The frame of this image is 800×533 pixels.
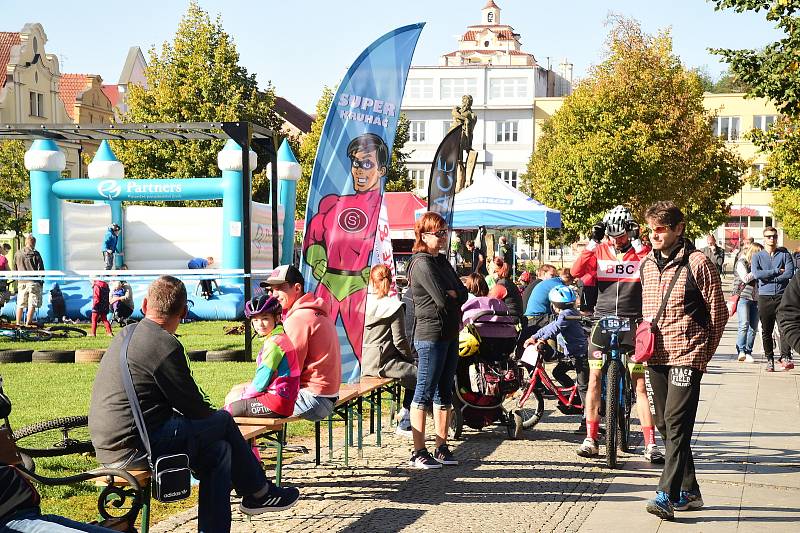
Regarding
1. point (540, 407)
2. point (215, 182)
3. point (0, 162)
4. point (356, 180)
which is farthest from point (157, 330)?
point (0, 162)

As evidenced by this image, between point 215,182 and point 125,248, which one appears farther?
point 125,248

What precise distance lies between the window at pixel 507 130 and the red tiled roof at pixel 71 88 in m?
41.7

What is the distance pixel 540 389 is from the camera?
10062mm

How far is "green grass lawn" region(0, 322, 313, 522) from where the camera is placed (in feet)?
22.9

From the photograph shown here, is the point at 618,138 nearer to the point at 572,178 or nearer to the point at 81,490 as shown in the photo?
the point at 572,178

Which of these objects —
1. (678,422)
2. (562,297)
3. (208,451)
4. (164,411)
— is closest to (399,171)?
(562,297)

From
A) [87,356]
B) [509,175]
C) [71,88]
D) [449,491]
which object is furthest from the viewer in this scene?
[509,175]

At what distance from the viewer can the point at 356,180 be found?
959 cm

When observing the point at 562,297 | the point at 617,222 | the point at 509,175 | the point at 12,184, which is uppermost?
the point at 509,175

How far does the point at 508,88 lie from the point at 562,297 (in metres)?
93.9

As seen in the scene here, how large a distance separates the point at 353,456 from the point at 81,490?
2347 millimetres

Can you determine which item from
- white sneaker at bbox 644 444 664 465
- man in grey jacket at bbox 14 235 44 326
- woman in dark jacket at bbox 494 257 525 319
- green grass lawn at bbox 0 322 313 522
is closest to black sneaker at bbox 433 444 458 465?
white sneaker at bbox 644 444 664 465

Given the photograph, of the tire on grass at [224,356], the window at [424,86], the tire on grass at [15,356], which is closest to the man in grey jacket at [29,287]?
the tire on grass at [15,356]

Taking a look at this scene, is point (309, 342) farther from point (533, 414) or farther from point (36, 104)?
point (36, 104)
